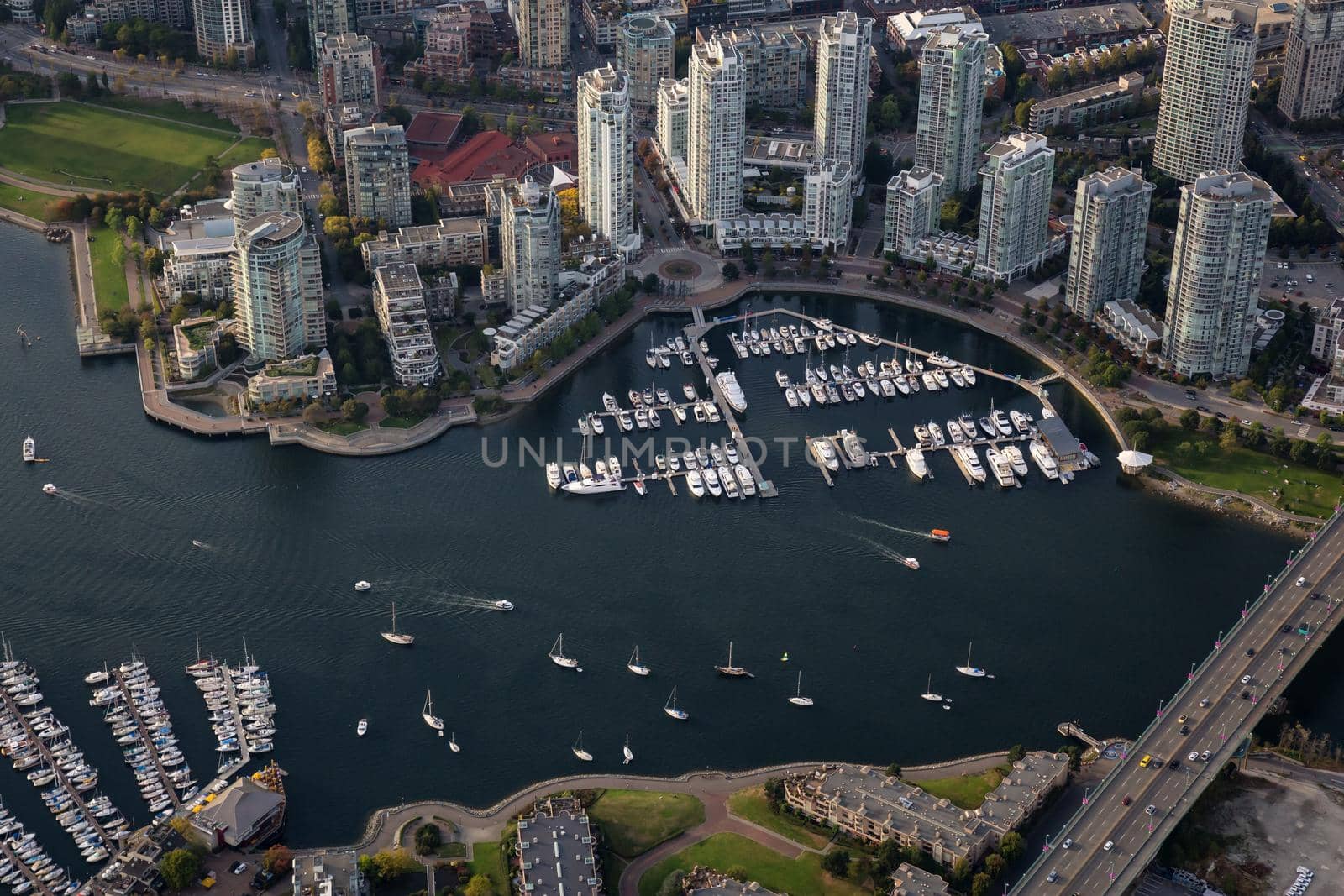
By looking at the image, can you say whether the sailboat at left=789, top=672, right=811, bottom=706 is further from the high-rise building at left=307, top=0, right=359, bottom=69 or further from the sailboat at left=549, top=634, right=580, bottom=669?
the high-rise building at left=307, top=0, right=359, bottom=69

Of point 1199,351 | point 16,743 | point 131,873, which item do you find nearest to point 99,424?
point 16,743

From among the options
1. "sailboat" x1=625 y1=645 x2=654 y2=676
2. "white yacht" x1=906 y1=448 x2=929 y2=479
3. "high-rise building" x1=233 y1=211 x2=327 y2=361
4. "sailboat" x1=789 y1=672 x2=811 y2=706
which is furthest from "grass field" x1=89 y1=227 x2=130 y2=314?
"sailboat" x1=789 y1=672 x2=811 y2=706

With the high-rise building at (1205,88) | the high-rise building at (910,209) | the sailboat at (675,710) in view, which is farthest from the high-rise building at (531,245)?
the high-rise building at (1205,88)

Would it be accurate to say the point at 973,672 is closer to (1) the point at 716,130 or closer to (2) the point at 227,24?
(1) the point at 716,130

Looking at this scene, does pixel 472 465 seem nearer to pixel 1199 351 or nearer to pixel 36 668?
pixel 36 668

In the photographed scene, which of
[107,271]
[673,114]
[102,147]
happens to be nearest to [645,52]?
[673,114]

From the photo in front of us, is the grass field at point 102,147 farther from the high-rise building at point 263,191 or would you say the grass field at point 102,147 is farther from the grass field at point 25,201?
the high-rise building at point 263,191

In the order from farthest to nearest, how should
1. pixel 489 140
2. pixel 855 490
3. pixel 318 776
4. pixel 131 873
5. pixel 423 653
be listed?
pixel 489 140
pixel 855 490
pixel 423 653
pixel 318 776
pixel 131 873
